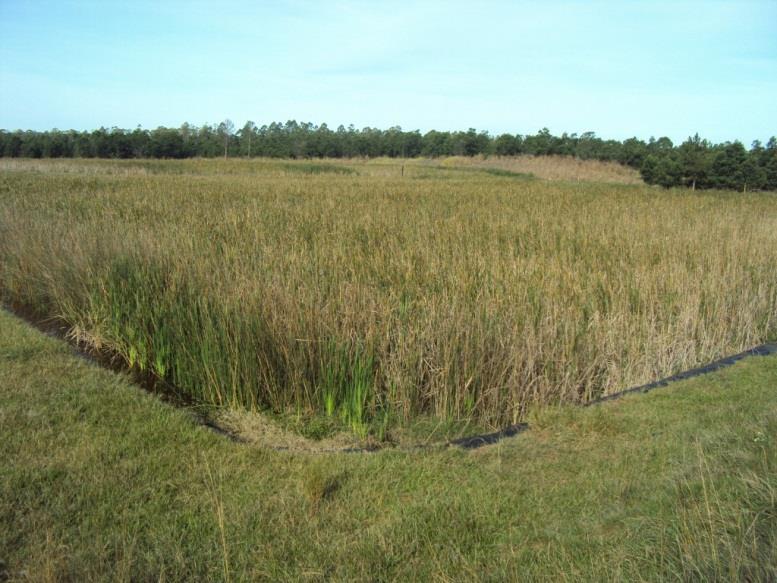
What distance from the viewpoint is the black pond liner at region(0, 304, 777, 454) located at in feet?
11.5

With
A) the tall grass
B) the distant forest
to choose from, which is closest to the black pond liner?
the tall grass

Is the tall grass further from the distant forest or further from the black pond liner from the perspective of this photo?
the distant forest

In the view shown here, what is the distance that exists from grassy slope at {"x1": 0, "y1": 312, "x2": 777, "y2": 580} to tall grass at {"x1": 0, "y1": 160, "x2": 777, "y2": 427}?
0.73 metres

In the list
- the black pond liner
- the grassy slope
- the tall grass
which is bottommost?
the black pond liner

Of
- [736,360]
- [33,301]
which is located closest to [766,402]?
[736,360]

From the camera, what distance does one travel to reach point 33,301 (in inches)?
266

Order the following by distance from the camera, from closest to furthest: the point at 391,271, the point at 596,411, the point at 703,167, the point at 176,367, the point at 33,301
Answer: the point at 596,411
the point at 176,367
the point at 391,271
the point at 33,301
the point at 703,167

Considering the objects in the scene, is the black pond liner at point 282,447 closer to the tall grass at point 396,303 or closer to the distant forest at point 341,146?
the tall grass at point 396,303

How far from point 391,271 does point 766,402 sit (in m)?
3.45

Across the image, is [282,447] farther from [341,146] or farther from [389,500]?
[341,146]

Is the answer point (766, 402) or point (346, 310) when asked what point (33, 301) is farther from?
point (766, 402)

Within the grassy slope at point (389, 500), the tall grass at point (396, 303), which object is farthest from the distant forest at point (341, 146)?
the grassy slope at point (389, 500)

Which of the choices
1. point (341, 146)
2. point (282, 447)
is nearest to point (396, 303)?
point (282, 447)

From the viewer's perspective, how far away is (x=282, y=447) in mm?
3543
